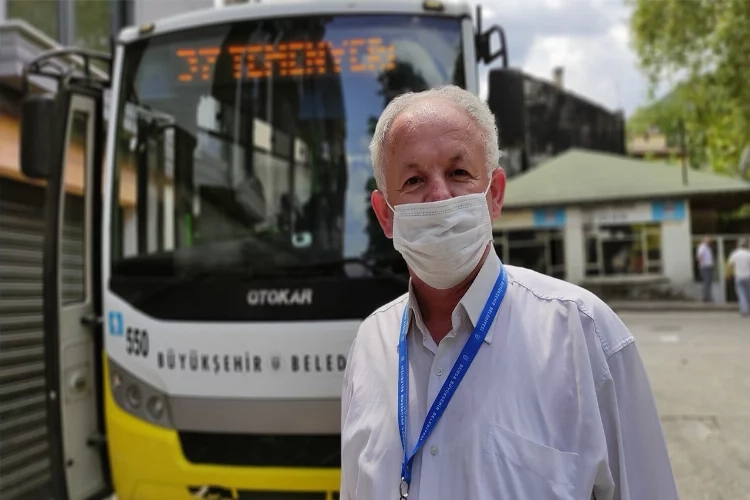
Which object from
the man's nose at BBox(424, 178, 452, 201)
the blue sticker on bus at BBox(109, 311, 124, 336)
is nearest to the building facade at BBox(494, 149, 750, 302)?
the blue sticker on bus at BBox(109, 311, 124, 336)

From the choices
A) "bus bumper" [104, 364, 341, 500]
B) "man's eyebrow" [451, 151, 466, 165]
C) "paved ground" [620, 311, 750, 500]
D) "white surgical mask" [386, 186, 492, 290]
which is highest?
"man's eyebrow" [451, 151, 466, 165]

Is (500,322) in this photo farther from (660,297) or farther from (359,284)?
(660,297)

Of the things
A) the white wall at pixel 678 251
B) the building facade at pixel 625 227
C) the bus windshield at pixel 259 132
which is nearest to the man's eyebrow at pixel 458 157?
the bus windshield at pixel 259 132

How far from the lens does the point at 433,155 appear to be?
1760mm

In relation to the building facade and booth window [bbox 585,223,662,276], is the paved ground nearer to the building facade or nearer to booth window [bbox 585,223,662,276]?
the building facade

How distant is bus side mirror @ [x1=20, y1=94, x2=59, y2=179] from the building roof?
19928 millimetres

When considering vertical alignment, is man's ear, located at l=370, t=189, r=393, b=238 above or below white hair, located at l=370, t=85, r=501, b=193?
below

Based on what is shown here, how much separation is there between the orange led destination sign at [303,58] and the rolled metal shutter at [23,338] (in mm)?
1750

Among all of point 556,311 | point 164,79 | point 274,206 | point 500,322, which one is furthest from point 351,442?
point 164,79

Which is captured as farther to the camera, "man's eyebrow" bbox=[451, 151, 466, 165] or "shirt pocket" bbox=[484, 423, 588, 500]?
"man's eyebrow" bbox=[451, 151, 466, 165]

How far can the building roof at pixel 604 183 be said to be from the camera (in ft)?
74.5

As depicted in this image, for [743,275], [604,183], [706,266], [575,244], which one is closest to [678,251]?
[706,266]

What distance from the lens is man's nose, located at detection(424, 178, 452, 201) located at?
1801 millimetres

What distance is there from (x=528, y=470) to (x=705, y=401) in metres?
7.56
